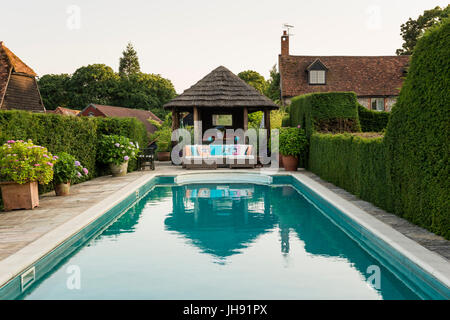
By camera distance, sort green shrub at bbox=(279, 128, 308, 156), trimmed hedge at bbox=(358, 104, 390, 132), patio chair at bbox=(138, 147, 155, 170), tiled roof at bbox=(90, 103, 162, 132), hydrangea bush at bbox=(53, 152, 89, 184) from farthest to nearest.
Result: tiled roof at bbox=(90, 103, 162, 132), trimmed hedge at bbox=(358, 104, 390, 132), patio chair at bbox=(138, 147, 155, 170), green shrub at bbox=(279, 128, 308, 156), hydrangea bush at bbox=(53, 152, 89, 184)

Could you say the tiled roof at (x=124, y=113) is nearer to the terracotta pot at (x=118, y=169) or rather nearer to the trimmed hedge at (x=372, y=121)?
the terracotta pot at (x=118, y=169)

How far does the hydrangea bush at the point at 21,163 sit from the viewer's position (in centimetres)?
816

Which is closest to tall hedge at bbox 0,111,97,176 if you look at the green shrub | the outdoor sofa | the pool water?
the pool water

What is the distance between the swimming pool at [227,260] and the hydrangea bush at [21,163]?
1.81 m

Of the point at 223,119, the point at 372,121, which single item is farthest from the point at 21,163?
the point at 223,119

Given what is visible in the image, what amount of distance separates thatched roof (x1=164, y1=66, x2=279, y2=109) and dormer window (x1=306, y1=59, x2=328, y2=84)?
44.9 feet

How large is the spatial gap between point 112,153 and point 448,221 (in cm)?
1147

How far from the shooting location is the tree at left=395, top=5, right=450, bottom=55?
40.9 m

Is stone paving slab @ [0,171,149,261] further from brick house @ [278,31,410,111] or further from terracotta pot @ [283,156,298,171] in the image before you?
brick house @ [278,31,410,111]

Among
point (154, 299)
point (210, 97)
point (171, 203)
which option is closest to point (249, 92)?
point (210, 97)

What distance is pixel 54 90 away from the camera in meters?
54.2

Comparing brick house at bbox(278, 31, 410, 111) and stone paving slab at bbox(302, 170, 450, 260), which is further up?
brick house at bbox(278, 31, 410, 111)

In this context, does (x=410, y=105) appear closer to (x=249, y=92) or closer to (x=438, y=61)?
(x=438, y=61)

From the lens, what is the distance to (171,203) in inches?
426
